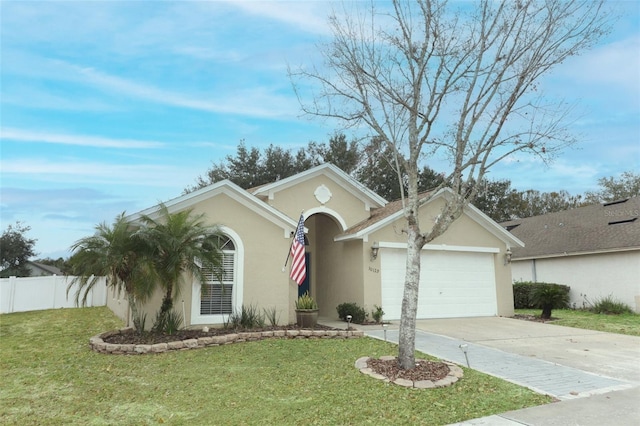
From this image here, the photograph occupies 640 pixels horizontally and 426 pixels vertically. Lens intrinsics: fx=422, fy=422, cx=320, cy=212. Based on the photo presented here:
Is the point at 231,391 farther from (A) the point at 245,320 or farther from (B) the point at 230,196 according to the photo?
(B) the point at 230,196

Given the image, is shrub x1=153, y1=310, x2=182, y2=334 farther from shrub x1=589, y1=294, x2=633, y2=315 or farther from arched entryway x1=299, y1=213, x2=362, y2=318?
shrub x1=589, y1=294, x2=633, y2=315

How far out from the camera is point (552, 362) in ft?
27.6

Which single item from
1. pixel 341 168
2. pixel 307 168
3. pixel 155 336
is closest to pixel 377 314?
pixel 155 336

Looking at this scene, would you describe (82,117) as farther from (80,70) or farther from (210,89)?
(210,89)

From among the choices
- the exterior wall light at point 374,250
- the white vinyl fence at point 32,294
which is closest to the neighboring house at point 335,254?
the exterior wall light at point 374,250

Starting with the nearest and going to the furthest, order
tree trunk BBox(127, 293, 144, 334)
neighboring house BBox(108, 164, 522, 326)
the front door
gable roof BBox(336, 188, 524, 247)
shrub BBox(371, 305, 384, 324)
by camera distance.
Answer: tree trunk BBox(127, 293, 144, 334)
neighboring house BBox(108, 164, 522, 326)
shrub BBox(371, 305, 384, 324)
gable roof BBox(336, 188, 524, 247)
the front door

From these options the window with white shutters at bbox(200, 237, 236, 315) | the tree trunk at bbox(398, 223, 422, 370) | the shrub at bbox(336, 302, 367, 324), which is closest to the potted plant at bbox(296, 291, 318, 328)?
the window with white shutters at bbox(200, 237, 236, 315)

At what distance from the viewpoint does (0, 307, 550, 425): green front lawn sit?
5531 millimetres

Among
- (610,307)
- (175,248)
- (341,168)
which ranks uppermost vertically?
(341,168)

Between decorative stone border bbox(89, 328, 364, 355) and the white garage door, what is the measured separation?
161 inches

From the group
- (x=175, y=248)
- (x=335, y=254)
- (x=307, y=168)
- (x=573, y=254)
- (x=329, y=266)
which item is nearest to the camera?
(x=175, y=248)

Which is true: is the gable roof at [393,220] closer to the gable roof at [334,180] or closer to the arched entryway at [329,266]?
the arched entryway at [329,266]

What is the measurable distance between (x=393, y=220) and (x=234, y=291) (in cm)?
599

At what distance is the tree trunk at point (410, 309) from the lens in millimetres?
7446
